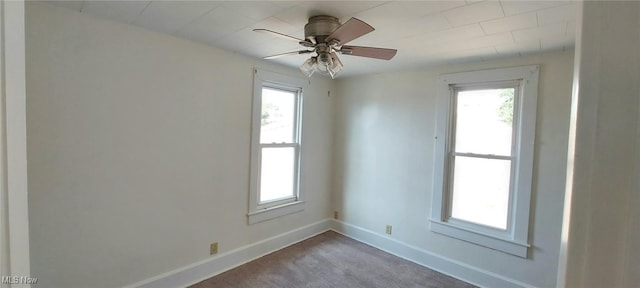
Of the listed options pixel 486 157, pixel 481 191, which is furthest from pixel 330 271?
pixel 486 157

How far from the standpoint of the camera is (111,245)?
215 cm

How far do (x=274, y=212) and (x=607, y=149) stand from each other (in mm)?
3234

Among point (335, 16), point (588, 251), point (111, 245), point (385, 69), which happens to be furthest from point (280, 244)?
point (588, 251)

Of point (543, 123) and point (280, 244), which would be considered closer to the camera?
point (543, 123)

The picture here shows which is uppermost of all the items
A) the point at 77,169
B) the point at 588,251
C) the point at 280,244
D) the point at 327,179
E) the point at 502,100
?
the point at 502,100

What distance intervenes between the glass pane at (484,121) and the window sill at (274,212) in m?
1.99

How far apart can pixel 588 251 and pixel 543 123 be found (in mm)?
2709

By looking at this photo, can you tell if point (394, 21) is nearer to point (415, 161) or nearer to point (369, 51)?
point (369, 51)

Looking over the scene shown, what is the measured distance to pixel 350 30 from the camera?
1597 mm

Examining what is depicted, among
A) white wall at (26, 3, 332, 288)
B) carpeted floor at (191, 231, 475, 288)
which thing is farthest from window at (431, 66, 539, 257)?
white wall at (26, 3, 332, 288)

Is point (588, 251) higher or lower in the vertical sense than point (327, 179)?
higher

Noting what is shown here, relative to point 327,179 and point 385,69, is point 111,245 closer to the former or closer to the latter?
point 327,179

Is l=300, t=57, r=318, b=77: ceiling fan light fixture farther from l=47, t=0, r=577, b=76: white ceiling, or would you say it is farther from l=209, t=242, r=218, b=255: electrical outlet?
l=209, t=242, r=218, b=255: electrical outlet

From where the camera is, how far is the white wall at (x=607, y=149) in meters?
0.31
